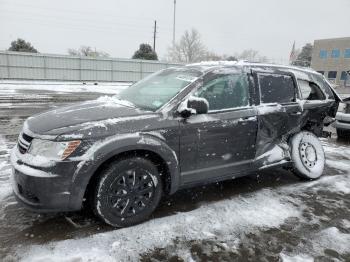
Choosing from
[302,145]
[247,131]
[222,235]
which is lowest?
[222,235]

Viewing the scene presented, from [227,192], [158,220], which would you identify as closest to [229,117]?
[227,192]

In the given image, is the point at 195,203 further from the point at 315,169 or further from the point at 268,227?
the point at 315,169

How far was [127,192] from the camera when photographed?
3.56m

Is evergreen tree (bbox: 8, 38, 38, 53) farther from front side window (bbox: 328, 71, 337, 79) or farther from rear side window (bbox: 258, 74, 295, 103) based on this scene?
front side window (bbox: 328, 71, 337, 79)

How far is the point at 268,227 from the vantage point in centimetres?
380

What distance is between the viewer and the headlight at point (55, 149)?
3227 millimetres

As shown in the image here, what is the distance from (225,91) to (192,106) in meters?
0.71

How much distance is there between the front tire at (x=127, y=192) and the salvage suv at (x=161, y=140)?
0.01 meters

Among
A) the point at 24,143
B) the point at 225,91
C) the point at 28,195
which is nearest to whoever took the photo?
→ the point at 28,195

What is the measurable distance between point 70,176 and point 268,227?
2175 millimetres

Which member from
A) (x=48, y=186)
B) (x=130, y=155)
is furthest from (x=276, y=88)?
(x=48, y=186)

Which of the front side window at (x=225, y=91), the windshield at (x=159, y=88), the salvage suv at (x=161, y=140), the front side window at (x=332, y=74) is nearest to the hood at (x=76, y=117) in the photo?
the salvage suv at (x=161, y=140)

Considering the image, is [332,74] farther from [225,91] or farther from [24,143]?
[24,143]

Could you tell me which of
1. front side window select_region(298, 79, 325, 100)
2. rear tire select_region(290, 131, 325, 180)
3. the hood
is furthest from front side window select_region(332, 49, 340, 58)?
the hood
